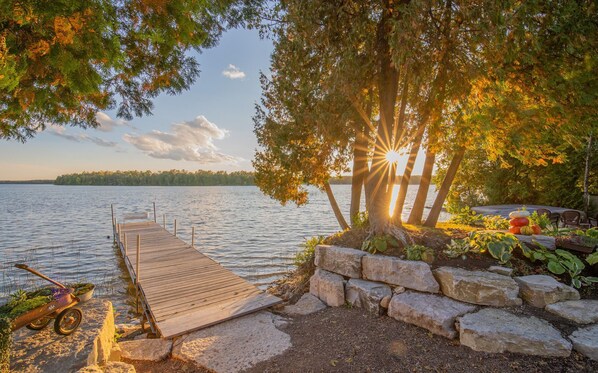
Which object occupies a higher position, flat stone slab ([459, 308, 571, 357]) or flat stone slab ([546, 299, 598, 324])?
flat stone slab ([546, 299, 598, 324])

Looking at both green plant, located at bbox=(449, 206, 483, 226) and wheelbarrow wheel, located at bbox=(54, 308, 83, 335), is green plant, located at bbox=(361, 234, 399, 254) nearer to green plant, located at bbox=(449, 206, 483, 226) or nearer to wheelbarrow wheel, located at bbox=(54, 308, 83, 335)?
wheelbarrow wheel, located at bbox=(54, 308, 83, 335)

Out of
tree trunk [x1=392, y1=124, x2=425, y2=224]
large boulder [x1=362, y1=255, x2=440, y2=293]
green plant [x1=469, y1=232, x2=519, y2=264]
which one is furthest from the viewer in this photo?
tree trunk [x1=392, y1=124, x2=425, y2=224]

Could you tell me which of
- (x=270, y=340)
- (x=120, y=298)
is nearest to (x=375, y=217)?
(x=270, y=340)

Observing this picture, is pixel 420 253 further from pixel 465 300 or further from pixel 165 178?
pixel 165 178

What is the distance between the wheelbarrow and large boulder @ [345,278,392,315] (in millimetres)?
4077

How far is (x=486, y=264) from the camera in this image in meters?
4.93

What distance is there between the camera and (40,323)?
406 centimetres

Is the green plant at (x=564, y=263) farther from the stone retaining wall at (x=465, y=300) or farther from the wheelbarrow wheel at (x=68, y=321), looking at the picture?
the wheelbarrow wheel at (x=68, y=321)

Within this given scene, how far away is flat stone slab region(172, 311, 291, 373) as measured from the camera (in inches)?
164

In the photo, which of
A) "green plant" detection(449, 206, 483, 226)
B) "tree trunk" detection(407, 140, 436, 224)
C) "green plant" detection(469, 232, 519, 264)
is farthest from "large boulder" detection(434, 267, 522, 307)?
"green plant" detection(449, 206, 483, 226)

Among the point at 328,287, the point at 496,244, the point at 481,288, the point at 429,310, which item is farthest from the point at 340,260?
the point at 496,244

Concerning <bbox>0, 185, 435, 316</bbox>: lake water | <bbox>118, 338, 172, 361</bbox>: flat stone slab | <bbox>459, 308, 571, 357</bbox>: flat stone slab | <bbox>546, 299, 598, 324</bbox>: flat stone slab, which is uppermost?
<bbox>546, 299, 598, 324</bbox>: flat stone slab

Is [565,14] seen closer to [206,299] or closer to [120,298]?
[206,299]

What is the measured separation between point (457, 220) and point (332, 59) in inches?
295
